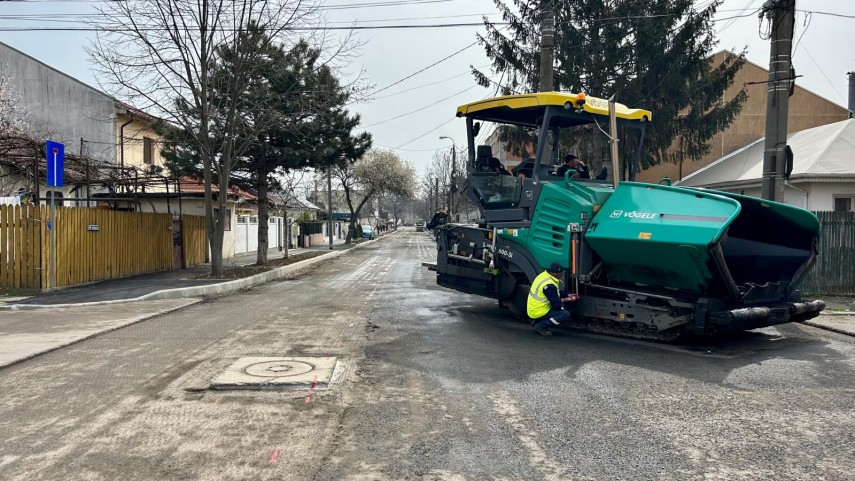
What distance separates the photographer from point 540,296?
8859 mm

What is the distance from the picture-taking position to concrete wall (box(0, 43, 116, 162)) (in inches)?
1030

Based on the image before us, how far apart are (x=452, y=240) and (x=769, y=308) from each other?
17.3 ft

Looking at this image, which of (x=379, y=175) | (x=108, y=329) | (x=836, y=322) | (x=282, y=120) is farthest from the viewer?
(x=379, y=175)

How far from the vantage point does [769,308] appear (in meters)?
8.16

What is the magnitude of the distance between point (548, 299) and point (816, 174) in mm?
12721

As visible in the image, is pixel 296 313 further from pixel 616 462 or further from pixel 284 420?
pixel 616 462

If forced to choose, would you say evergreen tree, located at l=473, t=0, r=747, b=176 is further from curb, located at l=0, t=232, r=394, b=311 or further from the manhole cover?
the manhole cover

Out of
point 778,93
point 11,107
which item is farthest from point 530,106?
point 11,107

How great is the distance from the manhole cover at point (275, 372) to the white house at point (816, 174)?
1433 cm

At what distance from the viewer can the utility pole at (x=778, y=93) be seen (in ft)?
37.4

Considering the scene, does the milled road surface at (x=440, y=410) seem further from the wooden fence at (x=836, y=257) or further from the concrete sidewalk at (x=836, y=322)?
the wooden fence at (x=836, y=257)

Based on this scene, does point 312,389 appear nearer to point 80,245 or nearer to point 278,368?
point 278,368

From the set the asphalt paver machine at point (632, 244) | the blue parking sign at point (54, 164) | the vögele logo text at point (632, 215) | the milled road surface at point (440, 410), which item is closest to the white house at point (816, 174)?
the asphalt paver machine at point (632, 244)

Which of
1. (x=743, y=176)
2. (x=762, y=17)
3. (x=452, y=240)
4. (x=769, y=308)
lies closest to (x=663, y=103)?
(x=743, y=176)
